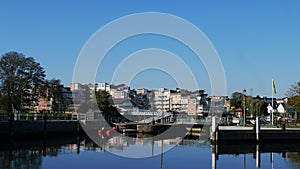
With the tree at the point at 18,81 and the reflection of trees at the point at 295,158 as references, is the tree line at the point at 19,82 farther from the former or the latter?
the reflection of trees at the point at 295,158

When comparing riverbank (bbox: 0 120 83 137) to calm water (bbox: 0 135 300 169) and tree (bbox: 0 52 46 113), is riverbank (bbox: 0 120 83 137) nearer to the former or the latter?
calm water (bbox: 0 135 300 169)

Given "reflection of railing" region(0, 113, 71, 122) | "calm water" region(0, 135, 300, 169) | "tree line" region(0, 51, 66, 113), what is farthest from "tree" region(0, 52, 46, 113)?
"calm water" region(0, 135, 300, 169)

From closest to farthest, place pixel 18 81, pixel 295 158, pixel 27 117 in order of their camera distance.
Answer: pixel 295 158, pixel 27 117, pixel 18 81

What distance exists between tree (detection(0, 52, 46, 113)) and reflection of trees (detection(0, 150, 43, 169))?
85.1 feet

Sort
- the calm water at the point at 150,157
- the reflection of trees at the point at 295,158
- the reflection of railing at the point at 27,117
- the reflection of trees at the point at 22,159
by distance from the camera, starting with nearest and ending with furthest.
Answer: the reflection of trees at the point at 22,159 < the calm water at the point at 150,157 < the reflection of trees at the point at 295,158 < the reflection of railing at the point at 27,117

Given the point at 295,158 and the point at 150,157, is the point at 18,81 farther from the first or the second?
the point at 295,158

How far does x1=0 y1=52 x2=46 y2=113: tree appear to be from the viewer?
60406 millimetres

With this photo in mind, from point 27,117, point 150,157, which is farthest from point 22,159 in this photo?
point 27,117

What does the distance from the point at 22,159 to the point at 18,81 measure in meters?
33.3

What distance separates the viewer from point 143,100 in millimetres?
174375

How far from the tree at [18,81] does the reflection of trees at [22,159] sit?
25953 mm

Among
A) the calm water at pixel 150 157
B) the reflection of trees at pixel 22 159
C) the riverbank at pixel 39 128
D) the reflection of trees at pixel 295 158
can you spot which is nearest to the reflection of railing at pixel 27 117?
the riverbank at pixel 39 128

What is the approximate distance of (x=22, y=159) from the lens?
30219mm

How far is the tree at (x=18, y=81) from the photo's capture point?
6041 cm
